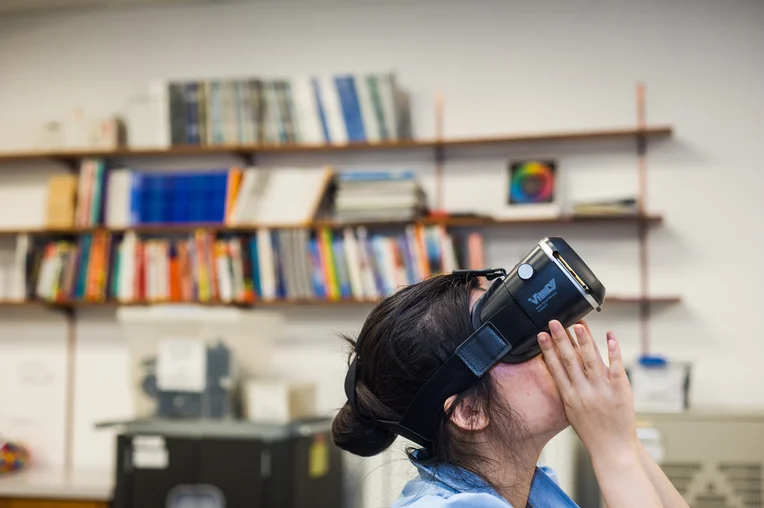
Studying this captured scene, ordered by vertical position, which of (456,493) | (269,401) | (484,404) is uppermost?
(484,404)

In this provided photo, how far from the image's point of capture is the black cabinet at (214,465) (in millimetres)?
2660

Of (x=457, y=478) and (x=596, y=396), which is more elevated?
(x=596, y=396)

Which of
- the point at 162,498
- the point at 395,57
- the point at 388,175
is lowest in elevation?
the point at 162,498

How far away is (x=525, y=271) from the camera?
3.37 feet

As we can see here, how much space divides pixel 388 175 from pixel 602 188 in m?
0.85

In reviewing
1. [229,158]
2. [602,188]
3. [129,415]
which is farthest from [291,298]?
[602,188]

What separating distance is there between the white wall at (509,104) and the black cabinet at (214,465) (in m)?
0.35

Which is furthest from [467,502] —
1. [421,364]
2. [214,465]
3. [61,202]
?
[61,202]

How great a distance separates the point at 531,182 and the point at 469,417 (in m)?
2.22

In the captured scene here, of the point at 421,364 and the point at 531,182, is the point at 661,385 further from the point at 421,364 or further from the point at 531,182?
the point at 421,364

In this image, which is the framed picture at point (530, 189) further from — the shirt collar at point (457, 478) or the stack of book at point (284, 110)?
the shirt collar at point (457, 478)

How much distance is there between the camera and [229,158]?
361 centimetres

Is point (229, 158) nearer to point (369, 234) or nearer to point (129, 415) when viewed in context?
point (369, 234)

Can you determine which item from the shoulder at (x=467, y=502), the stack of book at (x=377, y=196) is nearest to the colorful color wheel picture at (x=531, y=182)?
the stack of book at (x=377, y=196)
